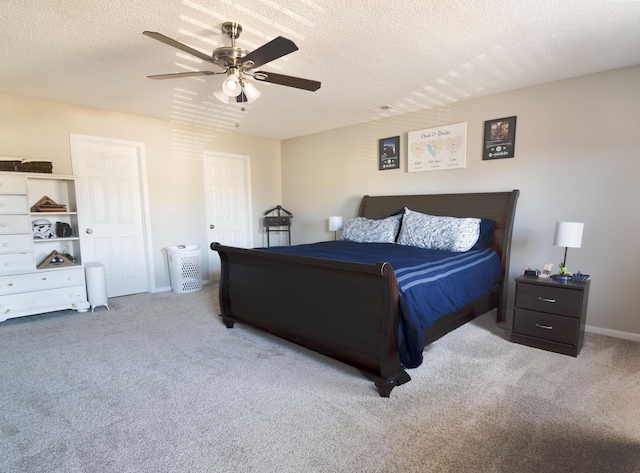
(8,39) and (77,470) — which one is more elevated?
(8,39)

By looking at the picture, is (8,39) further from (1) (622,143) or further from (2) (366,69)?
(1) (622,143)

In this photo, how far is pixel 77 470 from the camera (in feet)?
4.88

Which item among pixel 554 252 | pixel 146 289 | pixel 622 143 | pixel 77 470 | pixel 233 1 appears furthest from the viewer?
pixel 146 289

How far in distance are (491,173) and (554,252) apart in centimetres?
101

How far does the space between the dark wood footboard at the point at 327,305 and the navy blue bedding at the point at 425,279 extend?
93 millimetres

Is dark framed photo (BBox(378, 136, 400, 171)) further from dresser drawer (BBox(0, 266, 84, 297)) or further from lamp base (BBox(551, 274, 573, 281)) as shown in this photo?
dresser drawer (BBox(0, 266, 84, 297))

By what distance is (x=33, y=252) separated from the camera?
3406 millimetres

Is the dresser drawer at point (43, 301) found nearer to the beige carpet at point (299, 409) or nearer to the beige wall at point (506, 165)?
the beige carpet at point (299, 409)

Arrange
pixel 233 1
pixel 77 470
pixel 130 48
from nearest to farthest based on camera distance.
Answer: pixel 77 470, pixel 233 1, pixel 130 48

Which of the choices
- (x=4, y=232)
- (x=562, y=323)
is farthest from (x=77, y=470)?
(x=562, y=323)

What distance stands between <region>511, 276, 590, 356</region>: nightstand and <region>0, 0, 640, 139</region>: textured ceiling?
181 centimetres

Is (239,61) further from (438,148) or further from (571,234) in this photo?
(571,234)

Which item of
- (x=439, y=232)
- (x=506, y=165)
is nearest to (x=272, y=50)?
(x=439, y=232)

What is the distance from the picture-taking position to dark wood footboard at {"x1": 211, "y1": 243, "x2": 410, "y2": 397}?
1.99m
